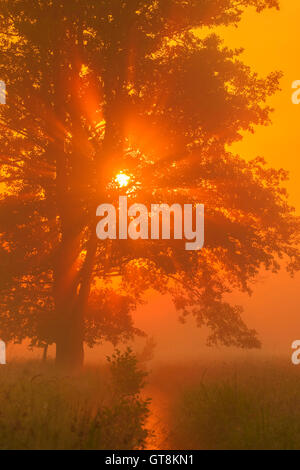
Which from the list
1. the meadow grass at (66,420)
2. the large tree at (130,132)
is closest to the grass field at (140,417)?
the meadow grass at (66,420)

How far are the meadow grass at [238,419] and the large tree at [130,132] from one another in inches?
284

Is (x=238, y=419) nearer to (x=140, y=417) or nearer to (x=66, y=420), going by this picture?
(x=140, y=417)

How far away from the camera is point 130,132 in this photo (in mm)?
20922

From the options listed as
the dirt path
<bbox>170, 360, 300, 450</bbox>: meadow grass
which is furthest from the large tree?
<bbox>170, 360, 300, 450</bbox>: meadow grass

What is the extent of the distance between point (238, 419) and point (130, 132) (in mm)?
12599

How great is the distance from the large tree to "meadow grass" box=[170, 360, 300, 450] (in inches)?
284

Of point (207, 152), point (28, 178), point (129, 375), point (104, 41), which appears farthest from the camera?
point (28, 178)

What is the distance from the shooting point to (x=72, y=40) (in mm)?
20281

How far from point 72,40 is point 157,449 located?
15554 mm

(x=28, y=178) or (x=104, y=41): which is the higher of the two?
(x=104, y=41)

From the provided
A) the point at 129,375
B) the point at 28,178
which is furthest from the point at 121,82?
the point at 129,375

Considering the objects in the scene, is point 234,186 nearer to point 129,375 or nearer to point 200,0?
point 200,0

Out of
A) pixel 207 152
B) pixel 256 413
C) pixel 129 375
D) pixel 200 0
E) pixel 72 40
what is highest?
pixel 200 0

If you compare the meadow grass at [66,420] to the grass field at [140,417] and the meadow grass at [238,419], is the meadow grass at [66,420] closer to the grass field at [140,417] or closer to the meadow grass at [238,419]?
the grass field at [140,417]
